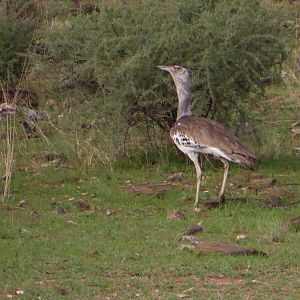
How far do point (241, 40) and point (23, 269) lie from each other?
192 inches

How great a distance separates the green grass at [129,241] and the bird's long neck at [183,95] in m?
0.88

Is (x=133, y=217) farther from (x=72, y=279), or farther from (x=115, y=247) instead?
(x=72, y=279)

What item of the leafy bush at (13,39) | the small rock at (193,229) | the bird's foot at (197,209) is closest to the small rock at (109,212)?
the bird's foot at (197,209)

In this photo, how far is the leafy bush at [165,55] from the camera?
11781mm

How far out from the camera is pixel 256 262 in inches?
321

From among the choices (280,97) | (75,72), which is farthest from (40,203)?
(280,97)

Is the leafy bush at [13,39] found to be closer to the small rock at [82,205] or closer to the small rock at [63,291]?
the small rock at [82,205]

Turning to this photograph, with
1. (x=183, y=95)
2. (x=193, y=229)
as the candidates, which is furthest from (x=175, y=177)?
(x=193, y=229)

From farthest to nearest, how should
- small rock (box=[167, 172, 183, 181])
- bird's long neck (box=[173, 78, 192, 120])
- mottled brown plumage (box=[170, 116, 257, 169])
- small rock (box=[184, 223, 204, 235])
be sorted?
small rock (box=[167, 172, 183, 181]) < bird's long neck (box=[173, 78, 192, 120]) < mottled brown plumage (box=[170, 116, 257, 169]) < small rock (box=[184, 223, 204, 235])

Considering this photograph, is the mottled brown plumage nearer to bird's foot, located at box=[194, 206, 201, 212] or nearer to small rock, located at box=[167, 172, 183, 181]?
bird's foot, located at box=[194, 206, 201, 212]

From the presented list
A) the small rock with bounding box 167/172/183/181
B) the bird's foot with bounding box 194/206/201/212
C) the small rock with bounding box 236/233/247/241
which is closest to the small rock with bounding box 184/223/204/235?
the small rock with bounding box 236/233/247/241

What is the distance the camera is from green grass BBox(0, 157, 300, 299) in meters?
7.54

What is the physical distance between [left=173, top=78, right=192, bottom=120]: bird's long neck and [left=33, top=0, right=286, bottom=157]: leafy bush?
0.76m

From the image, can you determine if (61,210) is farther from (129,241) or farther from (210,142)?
(210,142)
